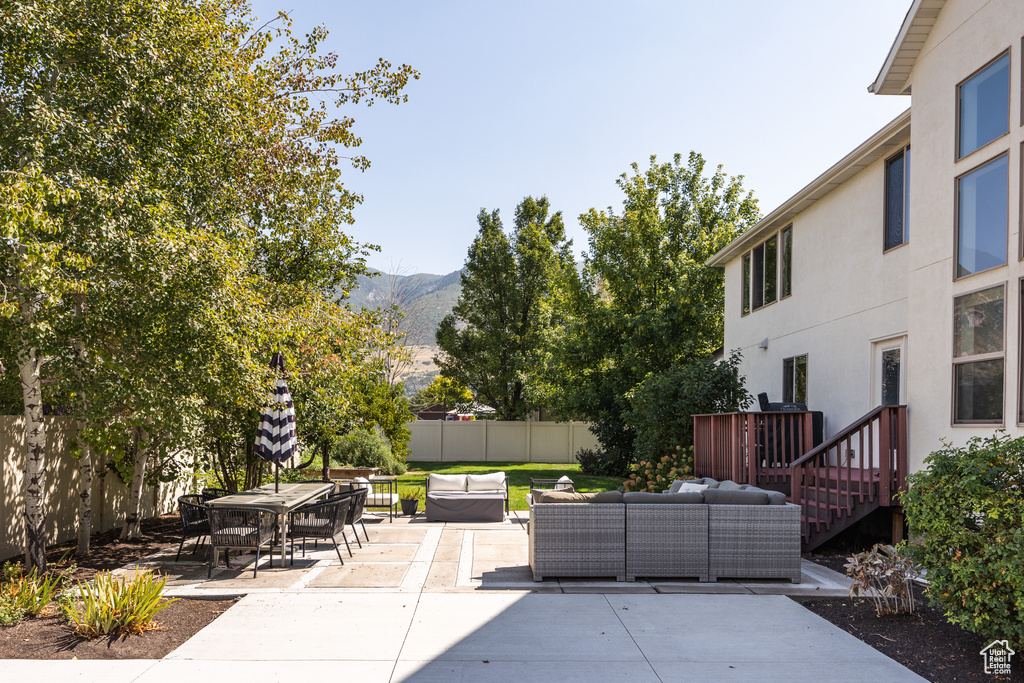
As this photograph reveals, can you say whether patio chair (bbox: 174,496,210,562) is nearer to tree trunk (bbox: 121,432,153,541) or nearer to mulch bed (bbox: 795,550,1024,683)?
tree trunk (bbox: 121,432,153,541)

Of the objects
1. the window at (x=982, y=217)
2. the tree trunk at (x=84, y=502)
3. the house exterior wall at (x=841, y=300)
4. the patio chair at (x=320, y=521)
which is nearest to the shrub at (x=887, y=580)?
the window at (x=982, y=217)

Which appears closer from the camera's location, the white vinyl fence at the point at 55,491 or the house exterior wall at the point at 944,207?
the house exterior wall at the point at 944,207

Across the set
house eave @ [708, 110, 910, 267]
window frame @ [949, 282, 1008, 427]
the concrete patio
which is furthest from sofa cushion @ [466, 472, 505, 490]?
window frame @ [949, 282, 1008, 427]

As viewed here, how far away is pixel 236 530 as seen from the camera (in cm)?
845

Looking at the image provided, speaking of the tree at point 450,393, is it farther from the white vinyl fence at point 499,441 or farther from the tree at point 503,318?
the white vinyl fence at point 499,441

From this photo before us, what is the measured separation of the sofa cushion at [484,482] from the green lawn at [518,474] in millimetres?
1265

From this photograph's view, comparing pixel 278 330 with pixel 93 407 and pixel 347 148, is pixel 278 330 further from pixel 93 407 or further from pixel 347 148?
pixel 347 148

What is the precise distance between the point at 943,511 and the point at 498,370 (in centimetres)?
2564

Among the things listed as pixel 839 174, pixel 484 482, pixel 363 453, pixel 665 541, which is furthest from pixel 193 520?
pixel 839 174

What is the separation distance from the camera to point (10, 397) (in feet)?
34.0

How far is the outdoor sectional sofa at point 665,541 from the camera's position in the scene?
26.2 feet

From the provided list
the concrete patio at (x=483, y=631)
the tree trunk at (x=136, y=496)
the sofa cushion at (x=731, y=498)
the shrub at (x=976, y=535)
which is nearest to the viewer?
the shrub at (x=976, y=535)

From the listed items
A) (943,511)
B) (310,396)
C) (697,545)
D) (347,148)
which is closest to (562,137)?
(347,148)

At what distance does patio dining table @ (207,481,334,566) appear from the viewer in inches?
339
